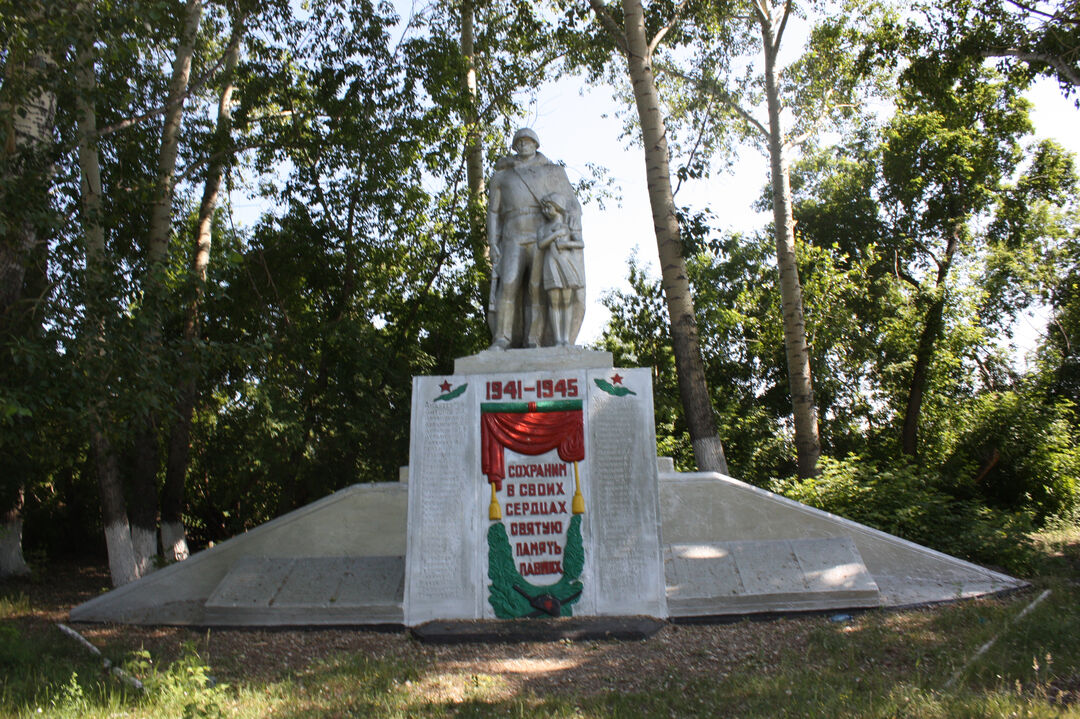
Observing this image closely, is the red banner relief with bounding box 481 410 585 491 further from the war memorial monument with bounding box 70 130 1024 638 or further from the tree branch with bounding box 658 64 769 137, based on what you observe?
the tree branch with bounding box 658 64 769 137

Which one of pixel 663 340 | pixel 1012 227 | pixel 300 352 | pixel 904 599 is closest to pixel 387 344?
pixel 300 352

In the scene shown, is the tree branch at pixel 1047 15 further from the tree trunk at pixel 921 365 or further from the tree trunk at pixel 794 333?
the tree trunk at pixel 921 365

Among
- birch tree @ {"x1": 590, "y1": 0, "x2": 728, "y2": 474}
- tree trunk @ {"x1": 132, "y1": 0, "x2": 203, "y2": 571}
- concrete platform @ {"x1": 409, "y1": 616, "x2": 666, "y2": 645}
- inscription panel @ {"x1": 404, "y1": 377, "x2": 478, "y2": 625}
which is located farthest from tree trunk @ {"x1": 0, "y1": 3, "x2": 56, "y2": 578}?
birch tree @ {"x1": 590, "y1": 0, "x2": 728, "y2": 474}

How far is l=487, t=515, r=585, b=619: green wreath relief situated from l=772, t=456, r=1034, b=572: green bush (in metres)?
3.71

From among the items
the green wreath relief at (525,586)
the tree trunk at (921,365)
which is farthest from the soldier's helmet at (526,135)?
the tree trunk at (921,365)

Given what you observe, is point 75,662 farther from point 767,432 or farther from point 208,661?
point 767,432

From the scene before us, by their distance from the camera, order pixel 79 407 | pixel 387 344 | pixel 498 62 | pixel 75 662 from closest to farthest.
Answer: pixel 75 662, pixel 79 407, pixel 387 344, pixel 498 62

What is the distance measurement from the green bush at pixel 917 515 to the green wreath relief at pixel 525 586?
3.71m

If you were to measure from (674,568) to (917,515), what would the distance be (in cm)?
323

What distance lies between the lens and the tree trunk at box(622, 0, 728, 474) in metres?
9.16

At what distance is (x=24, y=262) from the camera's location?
6.89m

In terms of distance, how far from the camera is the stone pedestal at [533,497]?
245 inches

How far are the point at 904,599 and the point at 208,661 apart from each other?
501cm

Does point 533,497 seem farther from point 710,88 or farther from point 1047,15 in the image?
point 710,88
